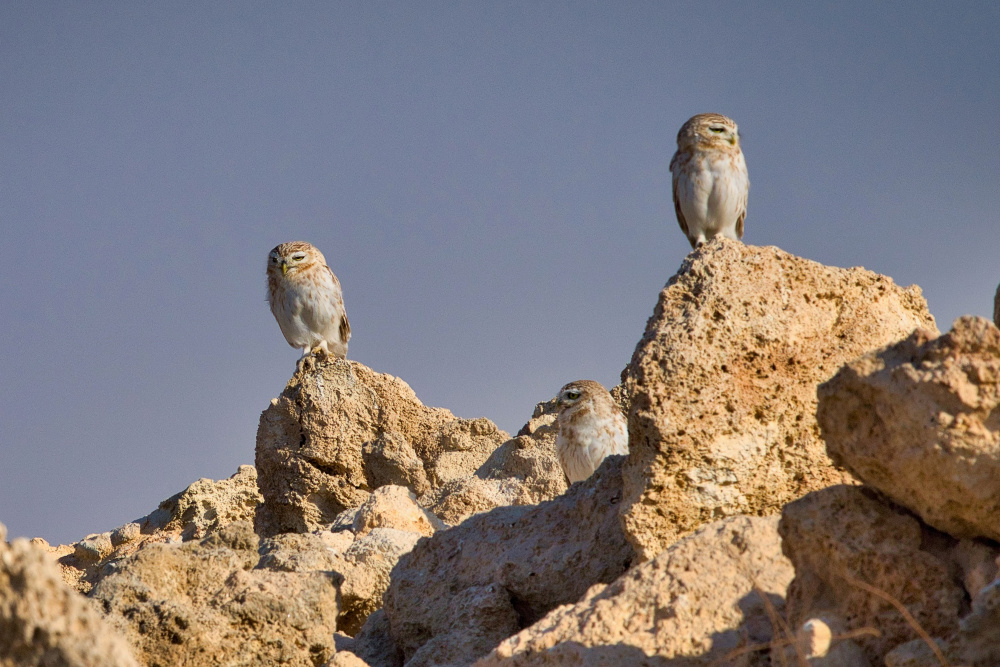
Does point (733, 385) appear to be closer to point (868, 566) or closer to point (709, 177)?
point (868, 566)

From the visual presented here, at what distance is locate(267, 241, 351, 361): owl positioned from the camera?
49.9ft

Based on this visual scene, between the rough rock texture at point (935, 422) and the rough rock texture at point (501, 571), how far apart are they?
235 cm

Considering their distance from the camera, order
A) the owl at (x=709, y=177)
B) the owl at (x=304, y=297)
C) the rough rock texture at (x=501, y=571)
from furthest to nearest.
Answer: the owl at (x=304, y=297) < the owl at (x=709, y=177) < the rough rock texture at (x=501, y=571)

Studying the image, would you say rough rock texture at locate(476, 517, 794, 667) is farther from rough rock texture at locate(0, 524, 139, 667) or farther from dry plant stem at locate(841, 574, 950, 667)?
rough rock texture at locate(0, 524, 139, 667)

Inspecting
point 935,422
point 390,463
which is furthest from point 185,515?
point 935,422

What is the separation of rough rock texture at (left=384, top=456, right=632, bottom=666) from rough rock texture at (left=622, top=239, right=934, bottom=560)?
579mm

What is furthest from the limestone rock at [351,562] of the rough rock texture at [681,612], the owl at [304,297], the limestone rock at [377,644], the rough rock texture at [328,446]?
the owl at [304,297]

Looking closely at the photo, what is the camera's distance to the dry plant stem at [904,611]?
3.12 m

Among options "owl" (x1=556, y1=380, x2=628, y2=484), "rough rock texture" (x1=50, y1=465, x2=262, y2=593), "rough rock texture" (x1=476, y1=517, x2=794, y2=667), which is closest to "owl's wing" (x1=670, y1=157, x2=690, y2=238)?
"owl" (x1=556, y1=380, x2=628, y2=484)

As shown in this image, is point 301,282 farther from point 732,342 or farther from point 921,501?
point 921,501

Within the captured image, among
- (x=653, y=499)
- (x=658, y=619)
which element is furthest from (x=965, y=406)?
(x=653, y=499)

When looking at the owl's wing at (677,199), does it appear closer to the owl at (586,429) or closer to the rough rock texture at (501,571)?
the owl at (586,429)

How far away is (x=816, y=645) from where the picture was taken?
344 centimetres

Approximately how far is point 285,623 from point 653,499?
1968 millimetres
